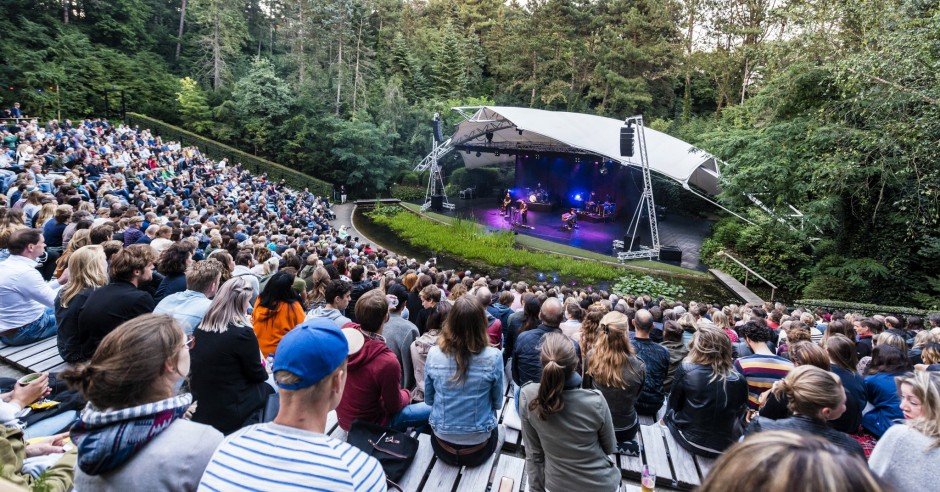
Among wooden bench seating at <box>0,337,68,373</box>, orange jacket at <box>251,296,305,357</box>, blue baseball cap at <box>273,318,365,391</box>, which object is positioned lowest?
wooden bench seating at <box>0,337,68,373</box>

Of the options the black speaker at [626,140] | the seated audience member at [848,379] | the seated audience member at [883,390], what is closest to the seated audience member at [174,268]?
the seated audience member at [848,379]

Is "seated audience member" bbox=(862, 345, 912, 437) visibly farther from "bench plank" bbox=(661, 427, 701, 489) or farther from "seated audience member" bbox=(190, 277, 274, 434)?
"seated audience member" bbox=(190, 277, 274, 434)

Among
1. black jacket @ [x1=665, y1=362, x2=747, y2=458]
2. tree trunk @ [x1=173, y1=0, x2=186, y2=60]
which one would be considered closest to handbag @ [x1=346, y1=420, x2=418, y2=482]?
black jacket @ [x1=665, y1=362, x2=747, y2=458]

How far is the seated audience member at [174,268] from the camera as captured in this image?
387cm

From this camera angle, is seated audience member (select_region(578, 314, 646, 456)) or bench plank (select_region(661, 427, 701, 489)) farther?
seated audience member (select_region(578, 314, 646, 456))

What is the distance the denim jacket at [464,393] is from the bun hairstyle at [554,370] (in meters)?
0.50

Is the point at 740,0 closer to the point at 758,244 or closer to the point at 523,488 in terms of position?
the point at 758,244

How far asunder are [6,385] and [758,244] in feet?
55.5

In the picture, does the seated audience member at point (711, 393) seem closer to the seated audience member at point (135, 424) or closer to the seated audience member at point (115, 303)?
the seated audience member at point (135, 424)

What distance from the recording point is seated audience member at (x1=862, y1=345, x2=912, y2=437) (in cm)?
310

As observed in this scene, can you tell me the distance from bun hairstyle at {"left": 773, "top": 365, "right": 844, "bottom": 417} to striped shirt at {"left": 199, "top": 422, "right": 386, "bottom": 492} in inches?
80.8

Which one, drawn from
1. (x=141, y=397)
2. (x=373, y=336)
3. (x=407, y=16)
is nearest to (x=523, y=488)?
(x=373, y=336)

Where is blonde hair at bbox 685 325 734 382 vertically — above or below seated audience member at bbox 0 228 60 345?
above

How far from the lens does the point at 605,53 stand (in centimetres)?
2864
